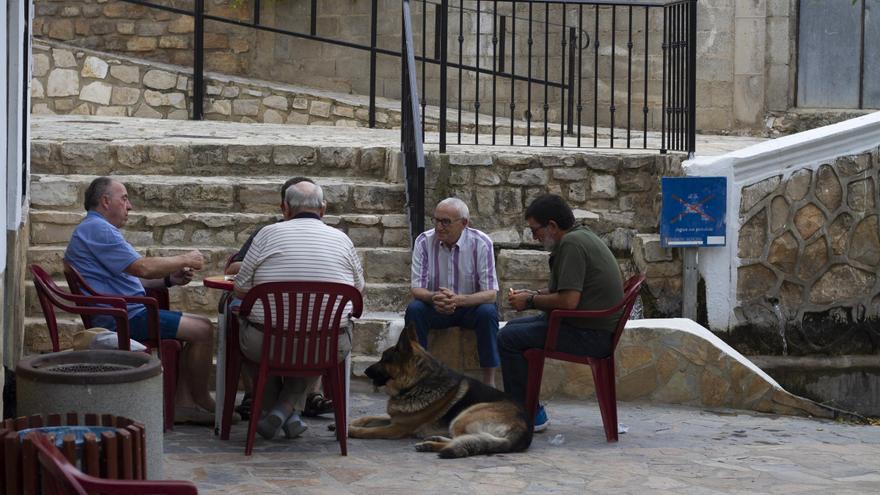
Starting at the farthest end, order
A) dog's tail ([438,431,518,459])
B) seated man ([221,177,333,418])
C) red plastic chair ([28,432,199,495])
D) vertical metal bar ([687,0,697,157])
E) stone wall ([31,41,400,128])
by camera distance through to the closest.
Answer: stone wall ([31,41,400,128]), vertical metal bar ([687,0,697,157]), seated man ([221,177,333,418]), dog's tail ([438,431,518,459]), red plastic chair ([28,432,199,495])

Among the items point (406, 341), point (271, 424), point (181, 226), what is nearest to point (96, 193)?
point (271, 424)

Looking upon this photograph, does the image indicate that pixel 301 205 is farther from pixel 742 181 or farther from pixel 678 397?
pixel 742 181

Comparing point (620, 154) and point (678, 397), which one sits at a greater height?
point (620, 154)

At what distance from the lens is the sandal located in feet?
22.8

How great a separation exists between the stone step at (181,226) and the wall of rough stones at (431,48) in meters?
4.91

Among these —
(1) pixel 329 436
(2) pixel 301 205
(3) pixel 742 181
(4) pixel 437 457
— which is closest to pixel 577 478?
(4) pixel 437 457

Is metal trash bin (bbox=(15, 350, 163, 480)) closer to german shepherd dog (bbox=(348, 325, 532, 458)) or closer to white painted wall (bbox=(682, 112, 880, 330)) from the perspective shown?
german shepherd dog (bbox=(348, 325, 532, 458))

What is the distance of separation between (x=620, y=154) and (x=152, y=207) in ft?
10.4

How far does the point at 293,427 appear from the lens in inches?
252

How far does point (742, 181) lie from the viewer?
8750 mm

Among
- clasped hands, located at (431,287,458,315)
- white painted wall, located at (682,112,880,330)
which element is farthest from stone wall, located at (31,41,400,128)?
clasped hands, located at (431,287,458,315)

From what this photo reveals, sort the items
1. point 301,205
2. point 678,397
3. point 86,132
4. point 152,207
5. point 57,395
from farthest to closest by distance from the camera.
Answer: point 86,132
point 152,207
point 678,397
point 301,205
point 57,395

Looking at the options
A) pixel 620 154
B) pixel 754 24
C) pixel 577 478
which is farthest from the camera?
pixel 754 24

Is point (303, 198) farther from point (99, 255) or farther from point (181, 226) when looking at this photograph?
point (181, 226)
